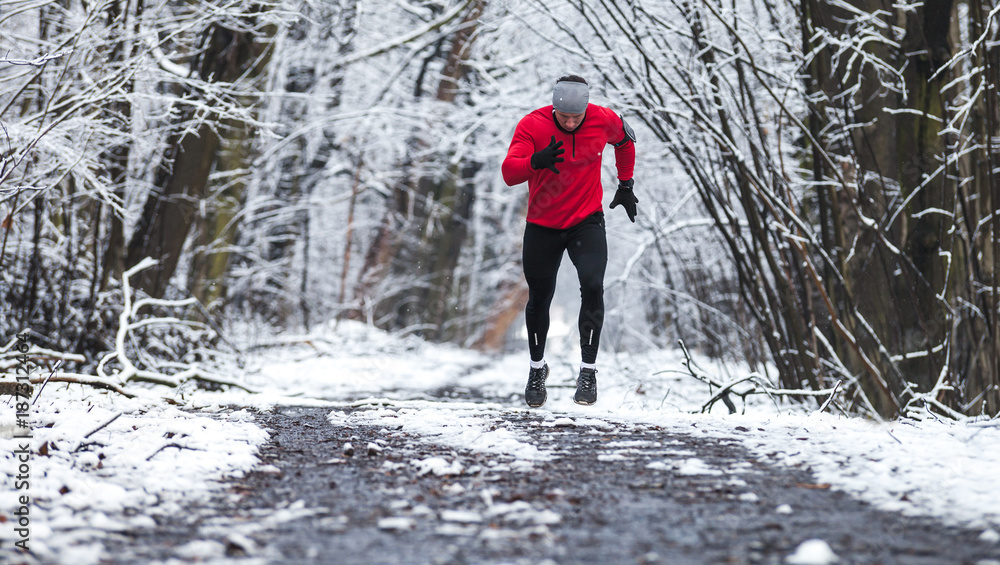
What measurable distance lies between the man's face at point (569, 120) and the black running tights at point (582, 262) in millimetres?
525

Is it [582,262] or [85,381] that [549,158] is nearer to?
[582,262]

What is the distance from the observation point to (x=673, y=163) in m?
8.84

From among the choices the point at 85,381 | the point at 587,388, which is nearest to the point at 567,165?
the point at 587,388

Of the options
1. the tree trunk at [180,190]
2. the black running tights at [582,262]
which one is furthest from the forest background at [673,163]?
the black running tights at [582,262]

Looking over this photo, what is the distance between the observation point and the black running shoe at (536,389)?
4707mm

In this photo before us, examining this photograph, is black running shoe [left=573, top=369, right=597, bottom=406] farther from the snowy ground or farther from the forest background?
the forest background

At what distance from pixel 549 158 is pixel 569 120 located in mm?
316

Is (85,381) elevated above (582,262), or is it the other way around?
(582,262)

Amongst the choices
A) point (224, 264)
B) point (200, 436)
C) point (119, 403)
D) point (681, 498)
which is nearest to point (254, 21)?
point (224, 264)

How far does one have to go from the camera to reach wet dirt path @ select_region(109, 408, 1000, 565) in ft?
6.18

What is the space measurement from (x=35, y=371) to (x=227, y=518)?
4.10 m

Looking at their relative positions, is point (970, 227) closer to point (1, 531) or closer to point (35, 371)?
point (1, 531)

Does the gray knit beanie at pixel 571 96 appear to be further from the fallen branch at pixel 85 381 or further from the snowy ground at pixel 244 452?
the fallen branch at pixel 85 381

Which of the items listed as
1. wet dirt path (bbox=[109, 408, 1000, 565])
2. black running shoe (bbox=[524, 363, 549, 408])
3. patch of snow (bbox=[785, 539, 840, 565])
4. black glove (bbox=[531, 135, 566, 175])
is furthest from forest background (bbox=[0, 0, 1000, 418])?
patch of snow (bbox=[785, 539, 840, 565])
